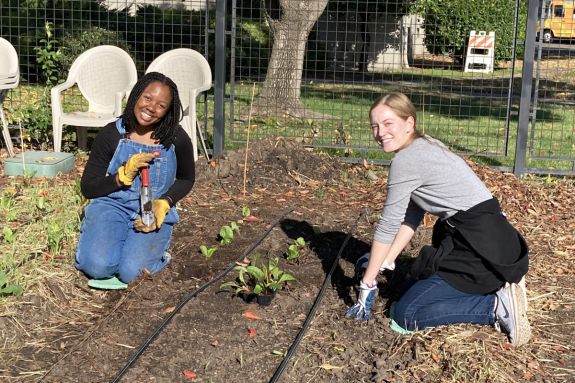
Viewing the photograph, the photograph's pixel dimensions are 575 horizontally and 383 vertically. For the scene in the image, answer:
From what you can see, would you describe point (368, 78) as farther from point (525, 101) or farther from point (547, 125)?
point (525, 101)

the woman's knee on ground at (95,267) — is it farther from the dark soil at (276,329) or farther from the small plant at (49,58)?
the small plant at (49,58)

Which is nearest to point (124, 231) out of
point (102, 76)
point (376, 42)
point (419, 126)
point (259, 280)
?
point (259, 280)

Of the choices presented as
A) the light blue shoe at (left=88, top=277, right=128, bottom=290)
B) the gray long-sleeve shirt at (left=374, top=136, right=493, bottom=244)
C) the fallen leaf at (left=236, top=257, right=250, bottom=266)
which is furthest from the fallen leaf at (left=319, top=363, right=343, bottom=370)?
the light blue shoe at (left=88, top=277, right=128, bottom=290)

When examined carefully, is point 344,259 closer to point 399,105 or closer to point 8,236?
point 399,105

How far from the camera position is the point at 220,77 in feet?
28.1

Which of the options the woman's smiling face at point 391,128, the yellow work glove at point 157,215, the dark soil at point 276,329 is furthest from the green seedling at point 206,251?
the woman's smiling face at point 391,128

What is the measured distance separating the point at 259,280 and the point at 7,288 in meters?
1.35

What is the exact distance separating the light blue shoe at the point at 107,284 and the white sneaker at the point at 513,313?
2130mm

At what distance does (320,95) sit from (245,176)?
23.7 feet

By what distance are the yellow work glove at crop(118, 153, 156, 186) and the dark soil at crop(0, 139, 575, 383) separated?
580 millimetres

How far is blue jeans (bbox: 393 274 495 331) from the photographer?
4449 millimetres

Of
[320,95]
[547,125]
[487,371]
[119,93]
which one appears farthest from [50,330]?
[320,95]

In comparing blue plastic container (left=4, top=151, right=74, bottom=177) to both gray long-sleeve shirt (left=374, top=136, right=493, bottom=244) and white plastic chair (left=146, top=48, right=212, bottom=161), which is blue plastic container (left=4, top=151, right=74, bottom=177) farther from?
gray long-sleeve shirt (left=374, top=136, right=493, bottom=244)

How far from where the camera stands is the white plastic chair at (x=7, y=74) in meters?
8.13
